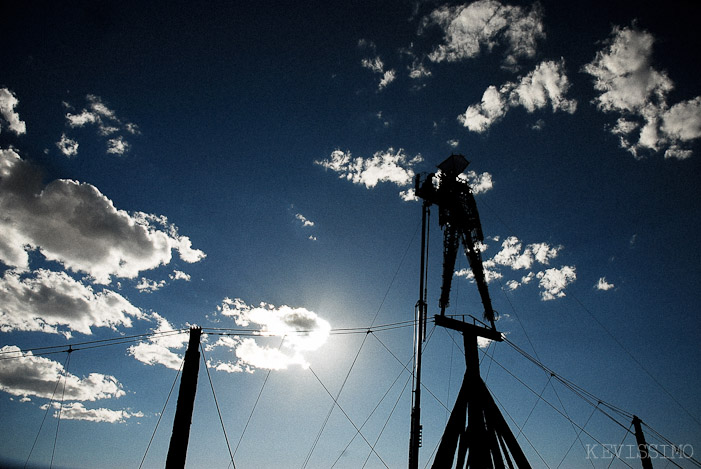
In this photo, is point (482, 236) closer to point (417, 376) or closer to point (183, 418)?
point (417, 376)

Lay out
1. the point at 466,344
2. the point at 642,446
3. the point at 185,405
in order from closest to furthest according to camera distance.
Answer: the point at 185,405 → the point at 466,344 → the point at 642,446

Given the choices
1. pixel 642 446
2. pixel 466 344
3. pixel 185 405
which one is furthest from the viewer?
pixel 642 446

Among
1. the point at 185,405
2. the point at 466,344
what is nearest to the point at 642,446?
the point at 466,344

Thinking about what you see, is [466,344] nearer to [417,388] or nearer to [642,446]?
[417,388]

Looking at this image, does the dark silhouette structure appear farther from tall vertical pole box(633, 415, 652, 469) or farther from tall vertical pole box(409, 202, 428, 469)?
tall vertical pole box(633, 415, 652, 469)

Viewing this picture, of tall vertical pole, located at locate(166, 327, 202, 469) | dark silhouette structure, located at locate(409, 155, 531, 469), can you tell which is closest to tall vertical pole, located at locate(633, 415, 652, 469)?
dark silhouette structure, located at locate(409, 155, 531, 469)

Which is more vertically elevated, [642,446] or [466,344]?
[466,344]

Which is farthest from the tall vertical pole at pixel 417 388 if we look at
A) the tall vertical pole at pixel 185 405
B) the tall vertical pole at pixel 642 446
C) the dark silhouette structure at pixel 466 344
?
the tall vertical pole at pixel 642 446

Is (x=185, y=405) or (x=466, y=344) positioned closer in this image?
(x=185, y=405)

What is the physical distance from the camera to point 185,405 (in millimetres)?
9734

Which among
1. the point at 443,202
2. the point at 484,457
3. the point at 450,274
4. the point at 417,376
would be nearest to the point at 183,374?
the point at 417,376

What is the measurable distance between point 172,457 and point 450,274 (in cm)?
1323

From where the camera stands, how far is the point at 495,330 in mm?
15312

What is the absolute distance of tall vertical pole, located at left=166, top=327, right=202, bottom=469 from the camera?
9250 mm
